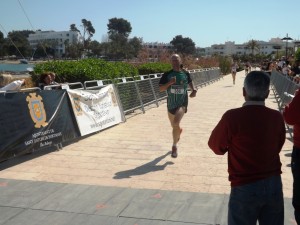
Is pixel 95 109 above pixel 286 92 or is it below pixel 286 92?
above

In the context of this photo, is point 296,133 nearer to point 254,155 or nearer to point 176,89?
point 254,155

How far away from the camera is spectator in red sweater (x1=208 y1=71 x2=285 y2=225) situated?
2732 millimetres

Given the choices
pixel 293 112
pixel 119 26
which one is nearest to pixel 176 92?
pixel 293 112

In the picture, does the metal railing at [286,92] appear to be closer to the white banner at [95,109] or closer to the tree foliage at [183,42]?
the white banner at [95,109]

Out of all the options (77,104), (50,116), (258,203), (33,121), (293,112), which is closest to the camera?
(258,203)

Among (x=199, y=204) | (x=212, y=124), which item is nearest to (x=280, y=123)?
(x=199, y=204)

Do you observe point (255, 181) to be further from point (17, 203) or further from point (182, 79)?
point (182, 79)

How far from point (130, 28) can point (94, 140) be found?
153 m

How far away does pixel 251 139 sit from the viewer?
2742 millimetres

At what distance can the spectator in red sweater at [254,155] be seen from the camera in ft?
8.96

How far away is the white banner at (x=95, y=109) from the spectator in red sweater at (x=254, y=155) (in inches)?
237

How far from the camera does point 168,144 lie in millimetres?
8305

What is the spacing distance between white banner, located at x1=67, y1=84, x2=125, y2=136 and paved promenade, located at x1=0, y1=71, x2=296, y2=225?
42cm

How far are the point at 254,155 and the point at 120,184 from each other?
10.2 feet
